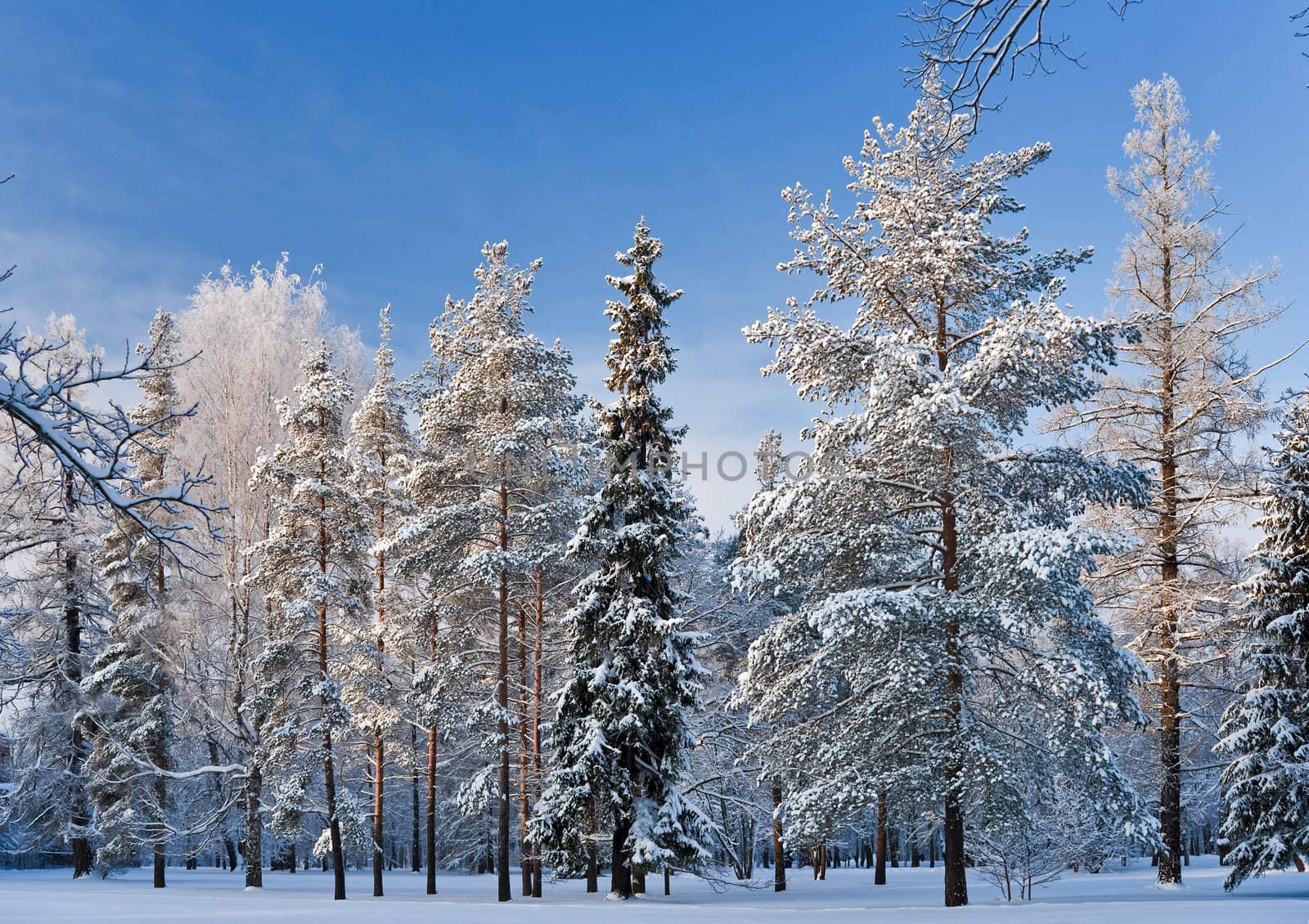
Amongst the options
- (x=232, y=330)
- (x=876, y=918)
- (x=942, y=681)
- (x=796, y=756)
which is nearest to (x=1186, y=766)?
(x=942, y=681)

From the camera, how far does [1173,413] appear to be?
18.2m

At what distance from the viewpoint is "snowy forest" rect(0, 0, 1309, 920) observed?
1221 centimetres

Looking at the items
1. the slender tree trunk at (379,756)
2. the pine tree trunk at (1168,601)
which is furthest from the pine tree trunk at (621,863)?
the pine tree trunk at (1168,601)

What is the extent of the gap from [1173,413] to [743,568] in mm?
10784

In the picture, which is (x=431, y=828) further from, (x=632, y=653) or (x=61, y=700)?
(x=61, y=700)

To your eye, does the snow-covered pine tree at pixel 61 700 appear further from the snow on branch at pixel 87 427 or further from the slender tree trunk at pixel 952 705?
the slender tree trunk at pixel 952 705

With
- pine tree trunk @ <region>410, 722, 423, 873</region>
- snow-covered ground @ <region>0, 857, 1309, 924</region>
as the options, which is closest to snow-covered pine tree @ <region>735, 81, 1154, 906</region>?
snow-covered ground @ <region>0, 857, 1309, 924</region>

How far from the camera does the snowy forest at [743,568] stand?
12211 mm

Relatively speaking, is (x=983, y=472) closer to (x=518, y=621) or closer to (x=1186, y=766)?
(x=1186, y=766)

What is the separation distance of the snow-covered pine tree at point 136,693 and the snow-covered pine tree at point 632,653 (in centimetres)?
1287

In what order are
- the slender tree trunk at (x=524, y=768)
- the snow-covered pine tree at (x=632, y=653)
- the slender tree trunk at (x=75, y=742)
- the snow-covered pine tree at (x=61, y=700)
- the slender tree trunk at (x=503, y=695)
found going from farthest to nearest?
1. the slender tree trunk at (x=75, y=742)
2. the snow-covered pine tree at (x=61, y=700)
3. the slender tree trunk at (x=524, y=768)
4. the slender tree trunk at (x=503, y=695)
5. the snow-covered pine tree at (x=632, y=653)

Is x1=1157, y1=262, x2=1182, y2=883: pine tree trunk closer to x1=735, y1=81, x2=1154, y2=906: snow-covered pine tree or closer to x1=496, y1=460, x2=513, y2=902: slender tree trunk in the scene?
x1=735, y1=81, x2=1154, y2=906: snow-covered pine tree

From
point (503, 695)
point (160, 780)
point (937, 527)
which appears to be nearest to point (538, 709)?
point (503, 695)

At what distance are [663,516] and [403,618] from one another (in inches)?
378
